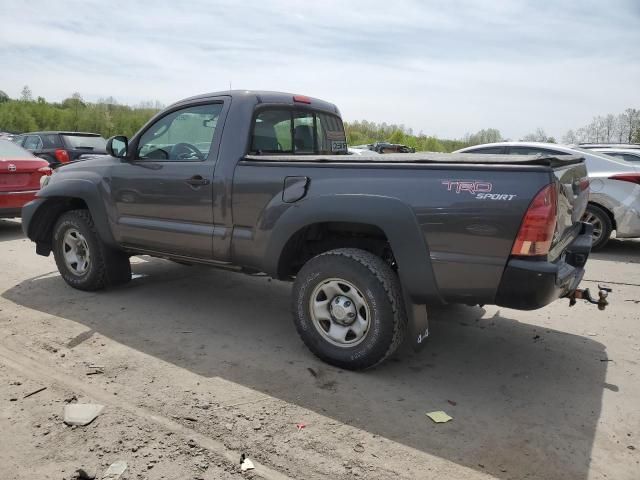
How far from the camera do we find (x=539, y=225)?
2.95 meters

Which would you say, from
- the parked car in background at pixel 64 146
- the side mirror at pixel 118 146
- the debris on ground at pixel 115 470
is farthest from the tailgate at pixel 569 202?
the parked car in background at pixel 64 146

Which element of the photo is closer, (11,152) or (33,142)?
(11,152)

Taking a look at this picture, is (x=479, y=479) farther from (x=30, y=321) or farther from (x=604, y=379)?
(x=30, y=321)

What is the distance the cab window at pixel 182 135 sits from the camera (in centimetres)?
442

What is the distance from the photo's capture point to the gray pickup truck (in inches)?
121

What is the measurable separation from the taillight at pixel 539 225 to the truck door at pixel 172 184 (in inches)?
93.4

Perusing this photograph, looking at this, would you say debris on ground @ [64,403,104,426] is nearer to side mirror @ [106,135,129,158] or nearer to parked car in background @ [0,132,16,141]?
side mirror @ [106,135,129,158]

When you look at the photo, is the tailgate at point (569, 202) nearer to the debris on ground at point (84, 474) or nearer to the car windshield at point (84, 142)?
the debris on ground at point (84, 474)

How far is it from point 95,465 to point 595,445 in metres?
2.58

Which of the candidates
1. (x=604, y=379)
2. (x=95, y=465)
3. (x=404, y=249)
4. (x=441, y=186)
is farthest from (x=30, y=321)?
(x=604, y=379)

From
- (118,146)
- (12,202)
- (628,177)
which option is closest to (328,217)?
(118,146)

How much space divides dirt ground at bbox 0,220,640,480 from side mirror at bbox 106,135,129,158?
1403 millimetres

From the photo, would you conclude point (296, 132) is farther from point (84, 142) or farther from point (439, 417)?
point (84, 142)

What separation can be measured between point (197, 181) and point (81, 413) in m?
1.96
